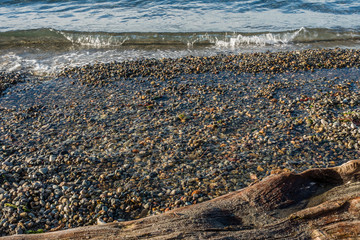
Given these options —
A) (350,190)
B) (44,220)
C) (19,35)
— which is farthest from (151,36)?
(350,190)

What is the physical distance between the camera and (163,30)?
20391 millimetres

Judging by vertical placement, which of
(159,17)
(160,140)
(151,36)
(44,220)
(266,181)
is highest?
(159,17)

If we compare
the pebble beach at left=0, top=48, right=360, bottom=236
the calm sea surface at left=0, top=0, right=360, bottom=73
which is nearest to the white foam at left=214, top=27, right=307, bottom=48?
the calm sea surface at left=0, top=0, right=360, bottom=73

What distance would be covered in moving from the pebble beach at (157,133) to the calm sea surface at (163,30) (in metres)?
3.90

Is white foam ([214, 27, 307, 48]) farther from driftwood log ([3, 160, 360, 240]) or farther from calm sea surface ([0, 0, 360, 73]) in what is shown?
driftwood log ([3, 160, 360, 240])

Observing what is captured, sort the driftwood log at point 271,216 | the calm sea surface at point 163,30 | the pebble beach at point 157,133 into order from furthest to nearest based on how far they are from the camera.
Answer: the calm sea surface at point 163,30
the pebble beach at point 157,133
the driftwood log at point 271,216

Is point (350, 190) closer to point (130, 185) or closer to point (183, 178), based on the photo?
point (183, 178)

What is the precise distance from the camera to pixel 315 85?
448 inches

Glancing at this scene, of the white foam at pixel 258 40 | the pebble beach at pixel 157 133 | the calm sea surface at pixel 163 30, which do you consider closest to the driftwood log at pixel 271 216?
the pebble beach at pixel 157 133

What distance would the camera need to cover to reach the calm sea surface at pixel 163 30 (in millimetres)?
17234

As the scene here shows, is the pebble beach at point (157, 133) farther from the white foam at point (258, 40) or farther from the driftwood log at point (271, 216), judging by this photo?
the white foam at point (258, 40)

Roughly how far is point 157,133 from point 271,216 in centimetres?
505

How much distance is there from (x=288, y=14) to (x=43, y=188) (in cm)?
2413

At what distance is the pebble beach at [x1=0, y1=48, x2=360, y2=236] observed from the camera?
6.09 meters
